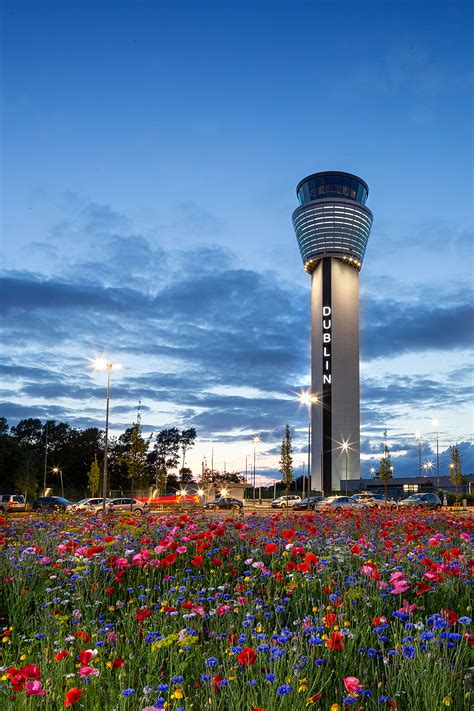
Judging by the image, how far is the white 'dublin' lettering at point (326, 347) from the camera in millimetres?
111688

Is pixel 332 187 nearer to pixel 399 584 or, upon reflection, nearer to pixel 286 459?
pixel 286 459

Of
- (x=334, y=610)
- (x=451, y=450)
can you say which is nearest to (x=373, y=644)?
(x=334, y=610)

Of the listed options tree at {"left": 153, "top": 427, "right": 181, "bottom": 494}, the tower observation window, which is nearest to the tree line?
tree at {"left": 153, "top": 427, "right": 181, "bottom": 494}

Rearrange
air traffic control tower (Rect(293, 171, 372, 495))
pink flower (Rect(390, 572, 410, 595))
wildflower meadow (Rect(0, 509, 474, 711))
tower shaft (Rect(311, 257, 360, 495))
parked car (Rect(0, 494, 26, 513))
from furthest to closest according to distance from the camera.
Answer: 1. air traffic control tower (Rect(293, 171, 372, 495))
2. tower shaft (Rect(311, 257, 360, 495))
3. parked car (Rect(0, 494, 26, 513))
4. pink flower (Rect(390, 572, 410, 595))
5. wildflower meadow (Rect(0, 509, 474, 711))

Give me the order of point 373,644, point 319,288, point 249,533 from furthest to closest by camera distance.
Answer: point 319,288
point 249,533
point 373,644

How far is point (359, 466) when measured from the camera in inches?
4432

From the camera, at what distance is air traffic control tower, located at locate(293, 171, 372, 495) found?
110250 millimetres

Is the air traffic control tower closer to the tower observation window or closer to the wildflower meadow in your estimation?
the tower observation window

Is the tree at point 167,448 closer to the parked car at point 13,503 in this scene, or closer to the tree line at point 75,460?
the tree line at point 75,460

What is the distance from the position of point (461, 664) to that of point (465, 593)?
8.32 ft

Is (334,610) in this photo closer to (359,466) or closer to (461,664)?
(461,664)

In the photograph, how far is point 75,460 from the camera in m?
111

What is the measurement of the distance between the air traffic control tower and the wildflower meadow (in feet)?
331

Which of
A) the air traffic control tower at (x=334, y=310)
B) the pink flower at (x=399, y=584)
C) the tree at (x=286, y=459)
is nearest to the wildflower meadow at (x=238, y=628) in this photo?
the pink flower at (x=399, y=584)
